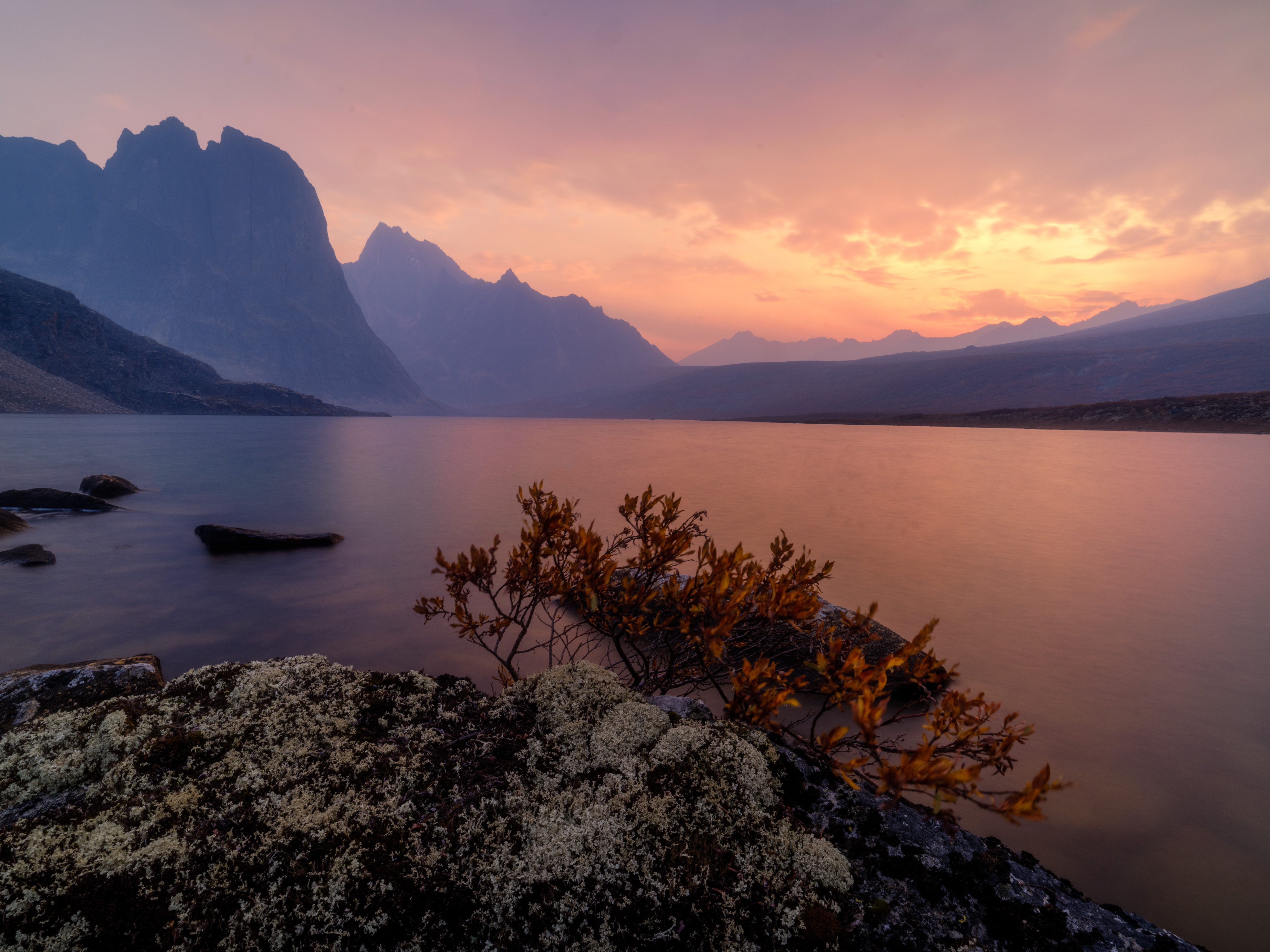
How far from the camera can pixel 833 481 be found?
30.7 meters

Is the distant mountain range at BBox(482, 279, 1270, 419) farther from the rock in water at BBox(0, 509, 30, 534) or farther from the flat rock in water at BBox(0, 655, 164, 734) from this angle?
the flat rock in water at BBox(0, 655, 164, 734)

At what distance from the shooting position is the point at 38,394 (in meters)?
97.9

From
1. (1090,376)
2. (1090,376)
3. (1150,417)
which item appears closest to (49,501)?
(1150,417)

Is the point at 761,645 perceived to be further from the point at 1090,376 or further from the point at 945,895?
the point at 1090,376

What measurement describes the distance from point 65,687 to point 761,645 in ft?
20.3

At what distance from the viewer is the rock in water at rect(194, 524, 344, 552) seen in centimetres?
1391

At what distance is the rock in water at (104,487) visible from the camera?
20859 mm

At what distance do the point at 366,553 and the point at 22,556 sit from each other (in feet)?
23.6

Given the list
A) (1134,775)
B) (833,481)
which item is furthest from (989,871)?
(833,481)

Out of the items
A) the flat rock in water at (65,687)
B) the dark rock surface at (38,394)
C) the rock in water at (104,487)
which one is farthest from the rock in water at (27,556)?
the dark rock surface at (38,394)

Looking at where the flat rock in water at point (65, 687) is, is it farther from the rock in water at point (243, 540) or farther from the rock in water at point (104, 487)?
the rock in water at point (104, 487)

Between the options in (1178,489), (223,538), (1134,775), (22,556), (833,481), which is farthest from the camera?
(833,481)

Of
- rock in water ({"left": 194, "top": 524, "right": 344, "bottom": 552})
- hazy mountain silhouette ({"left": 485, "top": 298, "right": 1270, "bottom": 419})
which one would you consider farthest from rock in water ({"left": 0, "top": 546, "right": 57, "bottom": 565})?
hazy mountain silhouette ({"left": 485, "top": 298, "right": 1270, "bottom": 419})

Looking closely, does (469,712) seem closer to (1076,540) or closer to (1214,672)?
(1214,672)
